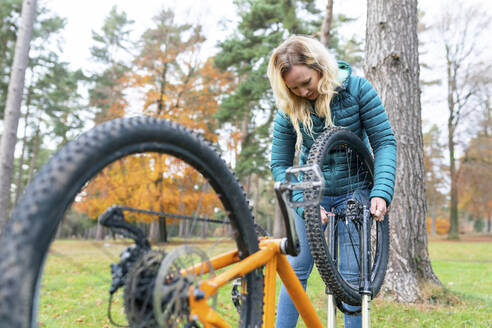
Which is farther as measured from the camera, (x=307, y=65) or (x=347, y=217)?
(x=347, y=217)

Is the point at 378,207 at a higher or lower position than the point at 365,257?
higher

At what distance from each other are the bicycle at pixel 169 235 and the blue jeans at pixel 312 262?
0.77 ft

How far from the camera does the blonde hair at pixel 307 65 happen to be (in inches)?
76.3

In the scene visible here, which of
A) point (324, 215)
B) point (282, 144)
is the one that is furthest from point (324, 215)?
point (282, 144)

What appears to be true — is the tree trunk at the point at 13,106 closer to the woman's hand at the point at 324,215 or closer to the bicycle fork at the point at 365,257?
the woman's hand at the point at 324,215

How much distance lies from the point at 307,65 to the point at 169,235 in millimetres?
1193

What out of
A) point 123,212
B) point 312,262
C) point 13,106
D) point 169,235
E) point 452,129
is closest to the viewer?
point 123,212

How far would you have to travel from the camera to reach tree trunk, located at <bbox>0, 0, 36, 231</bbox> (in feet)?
15.4

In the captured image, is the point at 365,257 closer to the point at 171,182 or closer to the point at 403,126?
the point at 171,182

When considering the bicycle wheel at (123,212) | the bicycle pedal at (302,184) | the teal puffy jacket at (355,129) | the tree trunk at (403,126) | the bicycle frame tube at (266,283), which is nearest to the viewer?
the bicycle wheel at (123,212)

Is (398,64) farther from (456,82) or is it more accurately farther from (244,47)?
(456,82)

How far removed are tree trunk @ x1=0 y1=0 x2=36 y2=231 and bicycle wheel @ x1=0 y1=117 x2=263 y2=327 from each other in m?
3.73

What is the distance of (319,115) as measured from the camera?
6.89 ft

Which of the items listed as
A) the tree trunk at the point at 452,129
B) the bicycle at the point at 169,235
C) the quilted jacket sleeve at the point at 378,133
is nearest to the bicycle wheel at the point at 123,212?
the bicycle at the point at 169,235
